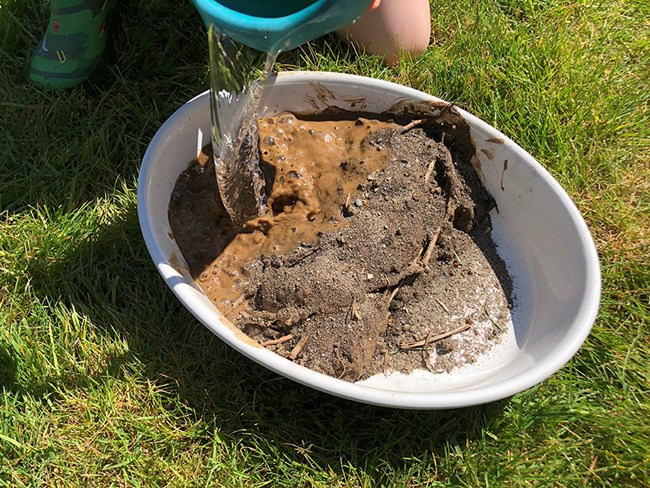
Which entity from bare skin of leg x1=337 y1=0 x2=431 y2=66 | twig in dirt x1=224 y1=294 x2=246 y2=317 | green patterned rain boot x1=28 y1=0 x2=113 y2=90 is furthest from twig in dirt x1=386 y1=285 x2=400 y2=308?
green patterned rain boot x1=28 y1=0 x2=113 y2=90

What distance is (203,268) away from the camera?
1.57m

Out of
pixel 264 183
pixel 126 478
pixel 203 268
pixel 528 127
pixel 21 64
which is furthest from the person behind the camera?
pixel 21 64

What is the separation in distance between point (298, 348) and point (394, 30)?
114 centimetres

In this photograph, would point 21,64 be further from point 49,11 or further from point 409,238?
point 409,238

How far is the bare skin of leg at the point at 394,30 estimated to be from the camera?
208 cm

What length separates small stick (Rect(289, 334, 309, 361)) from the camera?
4.76ft

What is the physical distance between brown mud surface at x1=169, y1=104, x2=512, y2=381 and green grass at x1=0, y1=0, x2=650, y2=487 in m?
0.16

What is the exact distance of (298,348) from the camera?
1.46 meters

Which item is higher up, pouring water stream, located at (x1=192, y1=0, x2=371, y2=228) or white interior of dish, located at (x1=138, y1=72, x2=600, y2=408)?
pouring water stream, located at (x1=192, y1=0, x2=371, y2=228)

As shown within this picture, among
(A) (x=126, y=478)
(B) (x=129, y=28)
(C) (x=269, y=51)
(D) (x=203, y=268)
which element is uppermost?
(C) (x=269, y=51)

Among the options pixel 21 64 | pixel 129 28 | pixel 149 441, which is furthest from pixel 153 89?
pixel 149 441

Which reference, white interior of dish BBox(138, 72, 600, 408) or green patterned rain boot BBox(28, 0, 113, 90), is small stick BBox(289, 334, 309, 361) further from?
green patterned rain boot BBox(28, 0, 113, 90)

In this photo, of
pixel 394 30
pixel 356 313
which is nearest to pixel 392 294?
pixel 356 313

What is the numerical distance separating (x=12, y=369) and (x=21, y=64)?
1085mm
